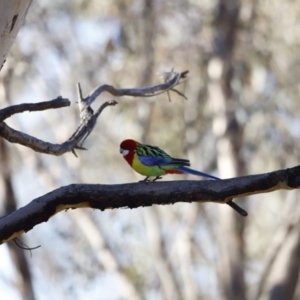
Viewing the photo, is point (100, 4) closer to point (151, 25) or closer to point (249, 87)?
point (151, 25)

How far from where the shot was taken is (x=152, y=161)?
4406 millimetres

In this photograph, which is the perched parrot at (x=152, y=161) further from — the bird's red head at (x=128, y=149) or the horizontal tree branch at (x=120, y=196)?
the horizontal tree branch at (x=120, y=196)

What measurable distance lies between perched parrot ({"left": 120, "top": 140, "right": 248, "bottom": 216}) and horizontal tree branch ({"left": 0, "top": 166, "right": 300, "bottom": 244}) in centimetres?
79

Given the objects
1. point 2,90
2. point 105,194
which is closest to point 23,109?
point 105,194

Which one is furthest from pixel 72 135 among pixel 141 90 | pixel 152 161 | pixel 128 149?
pixel 141 90

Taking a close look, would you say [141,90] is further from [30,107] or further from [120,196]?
[120,196]

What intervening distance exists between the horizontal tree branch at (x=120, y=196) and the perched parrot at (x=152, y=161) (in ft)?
2.58

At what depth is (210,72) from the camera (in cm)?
1127

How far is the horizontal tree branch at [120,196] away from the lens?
3.24 m

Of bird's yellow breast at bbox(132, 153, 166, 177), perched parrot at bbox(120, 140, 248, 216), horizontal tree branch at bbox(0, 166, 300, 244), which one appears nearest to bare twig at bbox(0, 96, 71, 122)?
horizontal tree branch at bbox(0, 166, 300, 244)

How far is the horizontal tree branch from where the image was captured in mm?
3242

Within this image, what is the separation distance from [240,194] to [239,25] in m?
8.67

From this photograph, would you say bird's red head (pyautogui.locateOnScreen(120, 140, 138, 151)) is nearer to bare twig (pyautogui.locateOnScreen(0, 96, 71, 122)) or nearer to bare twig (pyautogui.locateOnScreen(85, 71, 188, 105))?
bare twig (pyautogui.locateOnScreen(85, 71, 188, 105))

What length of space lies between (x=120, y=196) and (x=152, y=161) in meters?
1.11
